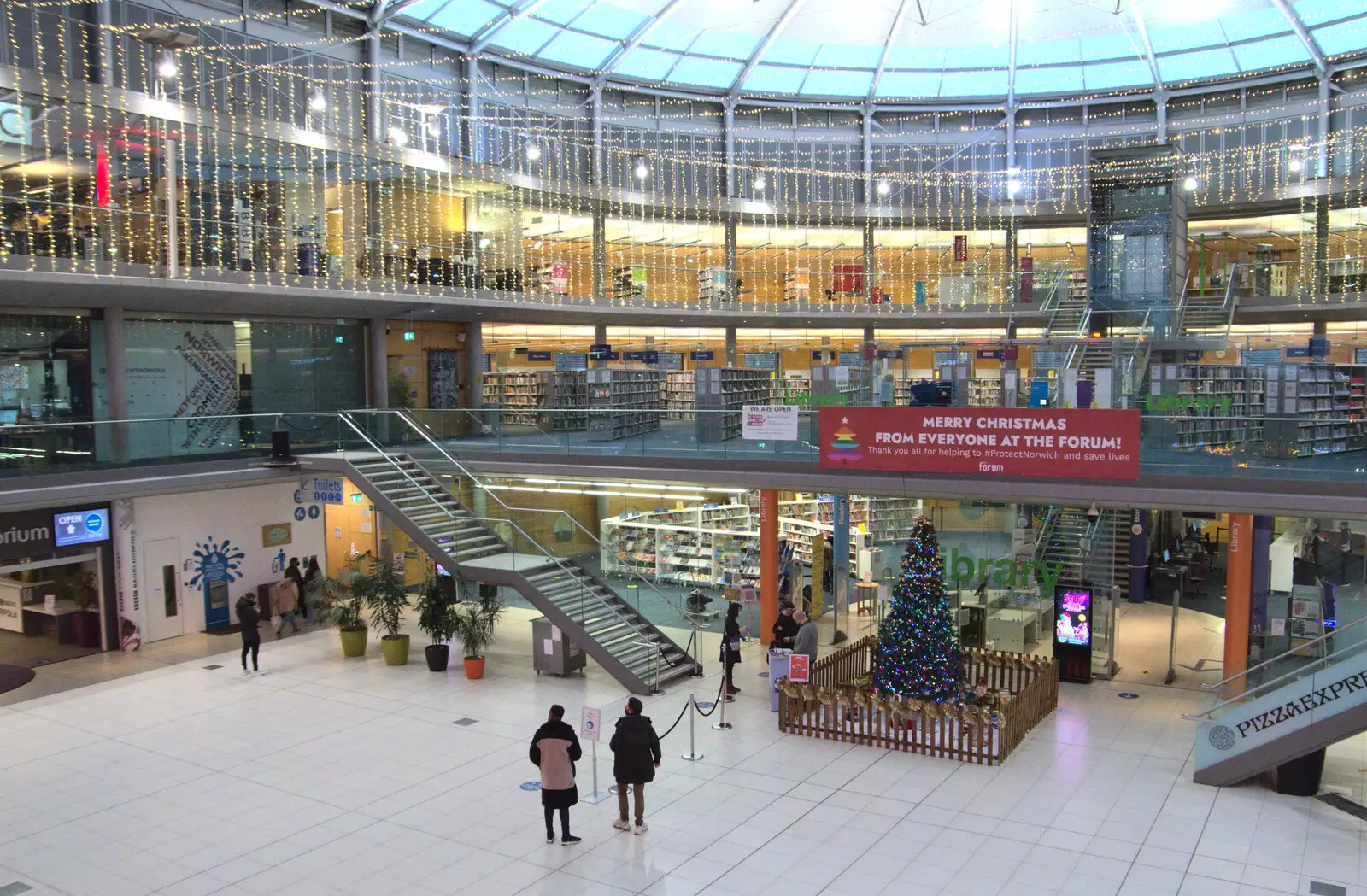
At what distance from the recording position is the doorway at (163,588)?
1886 cm

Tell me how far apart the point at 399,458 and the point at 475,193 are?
30.5 ft

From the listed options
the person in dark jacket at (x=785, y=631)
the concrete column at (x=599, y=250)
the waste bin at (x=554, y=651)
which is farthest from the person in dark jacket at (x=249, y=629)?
the concrete column at (x=599, y=250)

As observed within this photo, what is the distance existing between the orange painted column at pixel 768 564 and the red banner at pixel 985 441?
5.89 ft

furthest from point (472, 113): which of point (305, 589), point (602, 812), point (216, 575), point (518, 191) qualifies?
point (602, 812)

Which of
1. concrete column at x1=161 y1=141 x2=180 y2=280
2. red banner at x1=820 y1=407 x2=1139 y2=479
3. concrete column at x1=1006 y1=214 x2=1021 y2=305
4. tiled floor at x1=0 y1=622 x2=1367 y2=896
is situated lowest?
tiled floor at x1=0 y1=622 x2=1367 y2=896

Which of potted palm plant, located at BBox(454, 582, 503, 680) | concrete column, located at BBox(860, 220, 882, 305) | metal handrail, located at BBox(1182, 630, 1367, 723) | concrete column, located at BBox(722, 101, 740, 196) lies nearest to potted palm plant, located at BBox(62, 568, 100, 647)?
potted palm plant, located at BBox(454, 582, 503, 680)

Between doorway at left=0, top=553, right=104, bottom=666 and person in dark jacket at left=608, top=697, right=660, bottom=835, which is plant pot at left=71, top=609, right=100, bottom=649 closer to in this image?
doorway at left=0, top=553, right=104, bottom=666

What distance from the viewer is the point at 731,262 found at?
32.4m

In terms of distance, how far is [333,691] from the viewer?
16.0 m

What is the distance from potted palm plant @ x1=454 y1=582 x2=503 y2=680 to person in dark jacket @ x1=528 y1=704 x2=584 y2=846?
6635 mm

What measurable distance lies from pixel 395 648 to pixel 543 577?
3.13 meters

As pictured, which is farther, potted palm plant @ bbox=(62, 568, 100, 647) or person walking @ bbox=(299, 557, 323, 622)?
person walking @ bbox=(299, 557, 323, 622)

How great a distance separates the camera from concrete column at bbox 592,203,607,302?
29547 mm

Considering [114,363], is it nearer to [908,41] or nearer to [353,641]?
[353,641]
